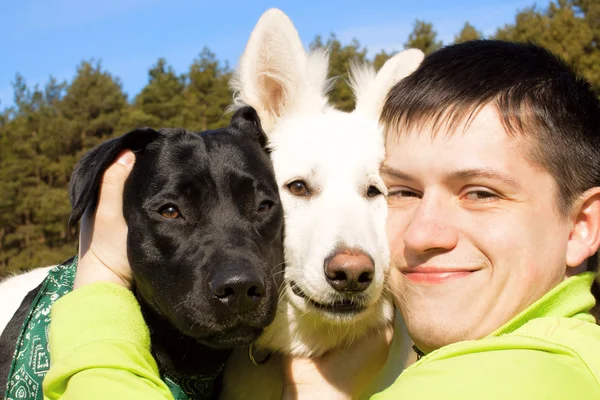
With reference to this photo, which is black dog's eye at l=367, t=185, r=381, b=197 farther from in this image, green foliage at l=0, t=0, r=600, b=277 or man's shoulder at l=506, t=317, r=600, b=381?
green foliage at l=0, t=0, r=600, b=277

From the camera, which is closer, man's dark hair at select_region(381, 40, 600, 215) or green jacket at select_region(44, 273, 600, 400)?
green jacket at select_region(44, 273, 600, 400)

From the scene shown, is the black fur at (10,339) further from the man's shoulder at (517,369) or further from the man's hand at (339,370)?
the man's shoulder at (517,369)

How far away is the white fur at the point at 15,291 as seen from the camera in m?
3.70

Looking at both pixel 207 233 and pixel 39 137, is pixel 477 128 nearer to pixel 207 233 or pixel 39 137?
pixel 207 233

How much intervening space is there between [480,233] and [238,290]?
1056 mm

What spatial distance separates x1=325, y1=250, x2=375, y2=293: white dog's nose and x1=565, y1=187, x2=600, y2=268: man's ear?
2.85 ft

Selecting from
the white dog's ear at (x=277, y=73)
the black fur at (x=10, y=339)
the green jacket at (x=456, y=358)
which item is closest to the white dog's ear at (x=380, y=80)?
the white dog's ear at (x=277, y=73)

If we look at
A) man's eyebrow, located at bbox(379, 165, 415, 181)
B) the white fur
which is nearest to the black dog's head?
man's eyebrow, located at bbox(379, 165, 415, 181)

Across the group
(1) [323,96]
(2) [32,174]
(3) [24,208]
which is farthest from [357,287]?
(2) [32,174]

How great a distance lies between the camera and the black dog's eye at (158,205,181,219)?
3004 mm

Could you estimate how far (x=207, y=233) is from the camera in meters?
2.95

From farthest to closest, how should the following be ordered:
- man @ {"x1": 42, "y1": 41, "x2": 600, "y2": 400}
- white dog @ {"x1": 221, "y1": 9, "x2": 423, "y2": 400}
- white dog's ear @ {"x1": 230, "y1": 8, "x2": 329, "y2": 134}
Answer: white dog's ear @ {"x1": 230, "y1": 8, "x2": 329, "y2": 134} < white dog @ {"x1": 221, "y1": 9, "x2": 423, "y2": 400} < man @ {"x1": 42, "y1": 41, "x2": 600, "y2": 400}

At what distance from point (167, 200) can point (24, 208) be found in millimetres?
21484

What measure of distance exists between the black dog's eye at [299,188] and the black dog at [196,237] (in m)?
0.11
